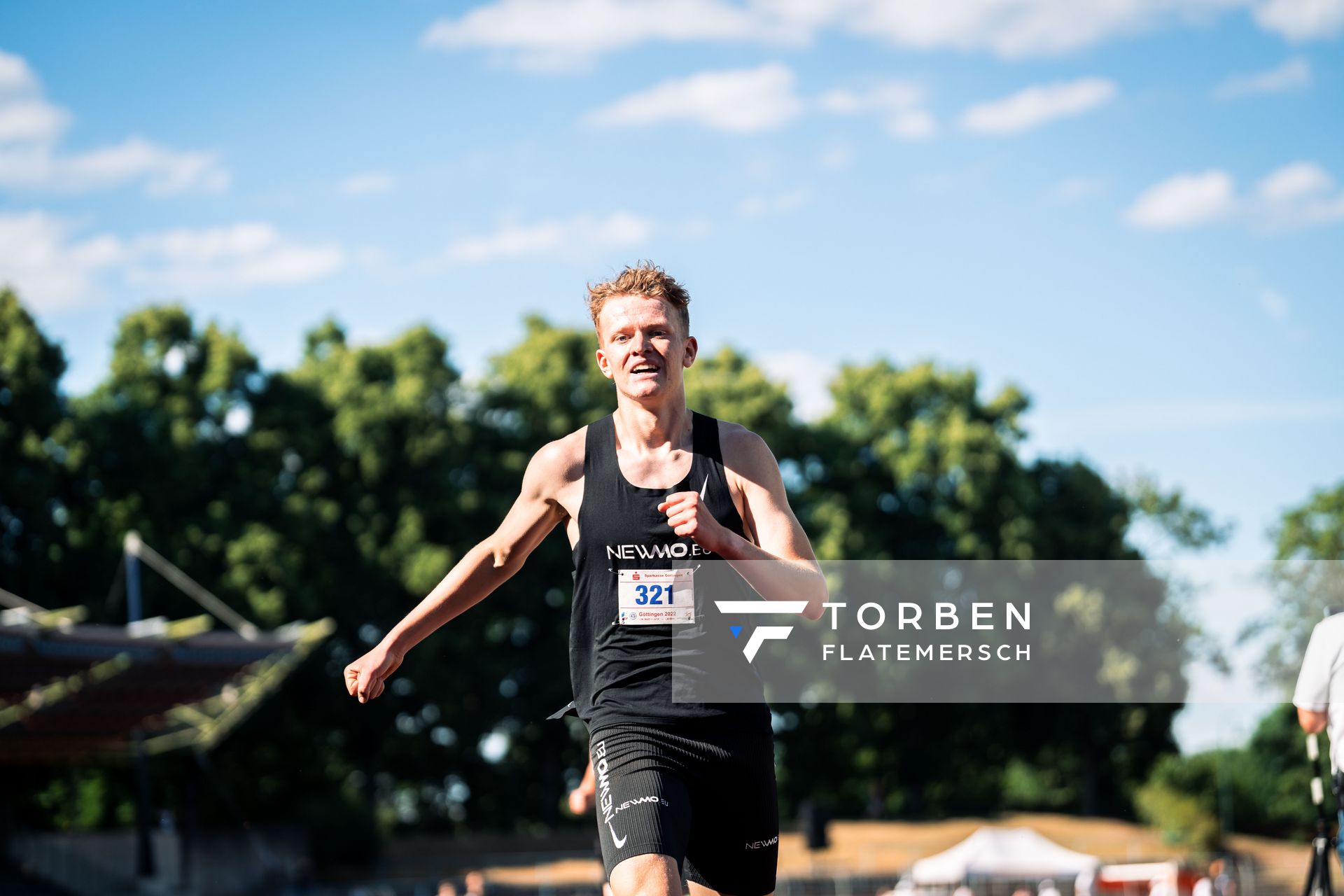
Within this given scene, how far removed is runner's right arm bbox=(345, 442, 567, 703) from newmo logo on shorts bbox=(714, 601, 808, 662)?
613 millimetres

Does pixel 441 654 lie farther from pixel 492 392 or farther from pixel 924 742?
pixel 924 742

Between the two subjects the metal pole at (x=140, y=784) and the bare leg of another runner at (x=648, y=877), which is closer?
the bare leg of another runner at (x=648, y=877)

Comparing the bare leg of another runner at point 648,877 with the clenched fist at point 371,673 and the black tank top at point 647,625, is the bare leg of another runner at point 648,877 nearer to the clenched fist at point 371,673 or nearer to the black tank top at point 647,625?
the black tank top at point 647,625

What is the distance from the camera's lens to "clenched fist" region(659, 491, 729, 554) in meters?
4.43

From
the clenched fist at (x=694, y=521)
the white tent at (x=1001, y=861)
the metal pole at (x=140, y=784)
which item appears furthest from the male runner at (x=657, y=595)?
the white tent at (x=1001, y=861)

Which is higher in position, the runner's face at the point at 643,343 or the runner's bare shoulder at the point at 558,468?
the runner's face at the point at 643,343

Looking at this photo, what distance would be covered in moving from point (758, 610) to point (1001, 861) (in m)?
35.3

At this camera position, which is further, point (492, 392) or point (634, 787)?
point (492, 392)

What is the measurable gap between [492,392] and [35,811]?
16.7 metres

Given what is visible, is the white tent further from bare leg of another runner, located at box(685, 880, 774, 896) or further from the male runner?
the male runner

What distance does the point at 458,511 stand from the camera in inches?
1794

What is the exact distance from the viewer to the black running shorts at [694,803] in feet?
15.5

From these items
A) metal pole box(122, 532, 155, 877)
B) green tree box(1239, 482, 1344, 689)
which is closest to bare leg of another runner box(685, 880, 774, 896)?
metal pole box(122, 532, 155, 877)

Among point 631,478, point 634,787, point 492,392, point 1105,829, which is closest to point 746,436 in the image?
point 631,478
